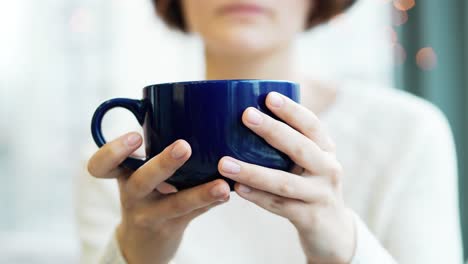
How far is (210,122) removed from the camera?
1.29 ft

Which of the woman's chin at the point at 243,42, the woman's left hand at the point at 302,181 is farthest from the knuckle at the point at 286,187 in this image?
the woman's chin at the point at 243,42

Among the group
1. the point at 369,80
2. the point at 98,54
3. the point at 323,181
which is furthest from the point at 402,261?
the point at 98,54

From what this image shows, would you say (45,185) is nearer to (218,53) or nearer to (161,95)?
(218,53)

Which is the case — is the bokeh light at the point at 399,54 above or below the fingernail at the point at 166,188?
above

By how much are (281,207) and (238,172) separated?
0.24 ft

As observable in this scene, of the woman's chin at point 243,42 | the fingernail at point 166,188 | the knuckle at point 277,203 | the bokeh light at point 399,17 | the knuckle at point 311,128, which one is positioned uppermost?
the bokeh light at point 399,17

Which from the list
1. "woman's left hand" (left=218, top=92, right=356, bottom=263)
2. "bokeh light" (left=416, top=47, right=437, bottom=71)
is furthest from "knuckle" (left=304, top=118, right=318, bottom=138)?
"bokeh light" (left=416, top=47, right=437, bottom=71)

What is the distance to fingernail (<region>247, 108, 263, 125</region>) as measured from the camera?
1.28ft

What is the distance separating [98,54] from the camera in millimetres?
1503

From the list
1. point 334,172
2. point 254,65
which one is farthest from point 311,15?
point 334,172

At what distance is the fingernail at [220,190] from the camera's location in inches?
15.7

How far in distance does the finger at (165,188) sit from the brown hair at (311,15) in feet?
2.06

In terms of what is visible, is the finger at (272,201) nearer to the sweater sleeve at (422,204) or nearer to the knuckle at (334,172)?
the knuckle at (334,172)

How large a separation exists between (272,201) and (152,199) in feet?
0.40
